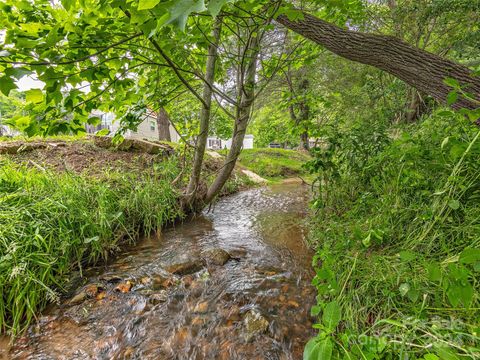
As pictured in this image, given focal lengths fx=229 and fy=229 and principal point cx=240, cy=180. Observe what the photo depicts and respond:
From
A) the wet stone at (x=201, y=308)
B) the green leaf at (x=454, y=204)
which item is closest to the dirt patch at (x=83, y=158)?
the wet stone at (x=201, y=308)

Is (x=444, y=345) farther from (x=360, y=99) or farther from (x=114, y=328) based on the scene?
(x=360, y=99)

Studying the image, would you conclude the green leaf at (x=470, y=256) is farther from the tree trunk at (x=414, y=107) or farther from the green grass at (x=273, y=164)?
the green grass at (x=273, y=164)

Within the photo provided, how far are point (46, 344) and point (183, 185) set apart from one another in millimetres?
2962

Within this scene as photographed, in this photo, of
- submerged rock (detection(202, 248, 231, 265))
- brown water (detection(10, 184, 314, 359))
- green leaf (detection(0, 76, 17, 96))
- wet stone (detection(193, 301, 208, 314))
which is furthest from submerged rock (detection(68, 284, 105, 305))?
green leaf (detection(0, 76, 17, 96))

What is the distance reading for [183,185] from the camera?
431 centimetres

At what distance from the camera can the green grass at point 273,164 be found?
28.7 ft

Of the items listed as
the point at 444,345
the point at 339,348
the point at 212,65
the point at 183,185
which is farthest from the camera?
the point at 183,185

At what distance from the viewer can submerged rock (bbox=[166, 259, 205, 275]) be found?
2304mm

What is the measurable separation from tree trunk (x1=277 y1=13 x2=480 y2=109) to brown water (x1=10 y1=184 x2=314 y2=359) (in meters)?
2.19

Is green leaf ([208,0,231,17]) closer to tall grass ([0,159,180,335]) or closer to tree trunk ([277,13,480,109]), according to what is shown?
tall grass ([0,159,180,335])

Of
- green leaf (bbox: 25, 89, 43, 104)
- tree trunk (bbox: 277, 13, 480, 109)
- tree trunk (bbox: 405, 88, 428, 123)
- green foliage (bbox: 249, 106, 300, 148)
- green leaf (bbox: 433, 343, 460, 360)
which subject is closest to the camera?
green leaf (bbox: 433, 343, 460, 360)

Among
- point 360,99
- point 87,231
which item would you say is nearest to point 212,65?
point 87,231

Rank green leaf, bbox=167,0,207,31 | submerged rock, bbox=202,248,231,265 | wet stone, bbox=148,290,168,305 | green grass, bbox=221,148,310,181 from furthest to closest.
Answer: green grass, bbox=221,148,310,181
submerged rock, bbox=202,248,231,265
wet stone, bbox=148,290,168,305
green leaf, bbox=167,0,207,31

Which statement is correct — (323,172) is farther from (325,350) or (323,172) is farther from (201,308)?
(325,350)
